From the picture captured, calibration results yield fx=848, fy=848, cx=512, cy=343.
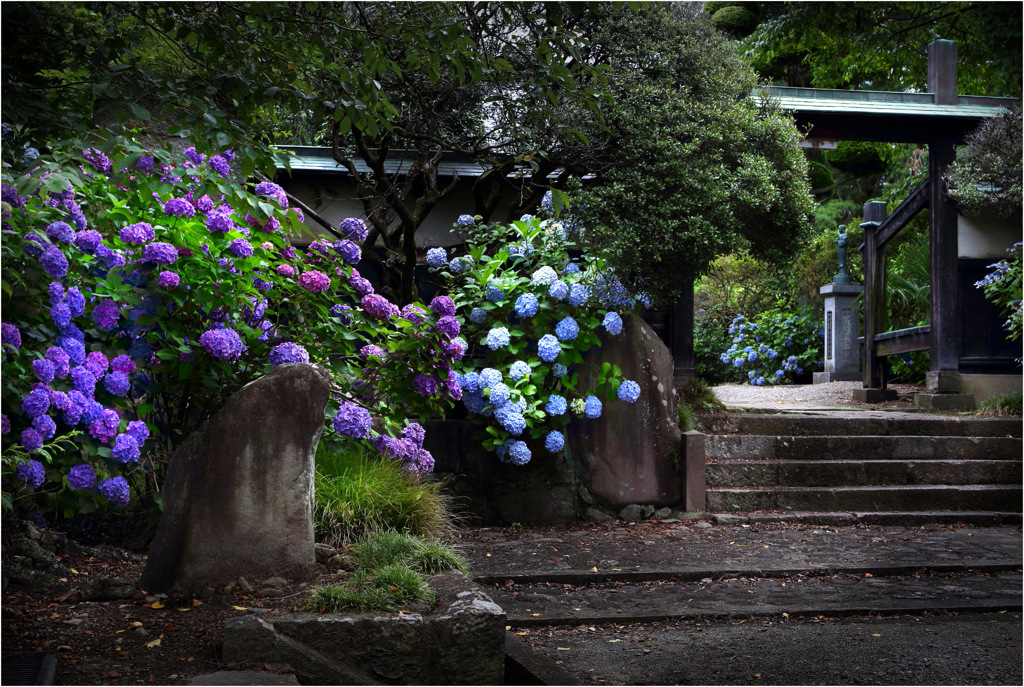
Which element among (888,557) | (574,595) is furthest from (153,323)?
(888,557)

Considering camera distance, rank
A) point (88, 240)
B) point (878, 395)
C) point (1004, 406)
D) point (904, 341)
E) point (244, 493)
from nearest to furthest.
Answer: point (244, 493), point (88, 240), point (1004, 406), point (904, 341), point (878, 395)

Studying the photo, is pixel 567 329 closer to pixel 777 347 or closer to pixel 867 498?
pixel 867 498

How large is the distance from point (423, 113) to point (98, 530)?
12.7 ft

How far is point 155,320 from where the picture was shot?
412cm

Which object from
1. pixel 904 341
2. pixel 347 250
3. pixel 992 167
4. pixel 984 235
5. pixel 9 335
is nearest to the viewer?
pixel 9 335

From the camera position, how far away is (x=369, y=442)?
A: 5148 millimetres

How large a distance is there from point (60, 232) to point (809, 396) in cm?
1071

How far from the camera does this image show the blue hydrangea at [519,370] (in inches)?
253

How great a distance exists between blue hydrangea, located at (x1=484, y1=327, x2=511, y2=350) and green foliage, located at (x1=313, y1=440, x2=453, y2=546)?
1.56m

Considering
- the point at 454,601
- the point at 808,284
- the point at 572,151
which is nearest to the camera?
the point at 454,601

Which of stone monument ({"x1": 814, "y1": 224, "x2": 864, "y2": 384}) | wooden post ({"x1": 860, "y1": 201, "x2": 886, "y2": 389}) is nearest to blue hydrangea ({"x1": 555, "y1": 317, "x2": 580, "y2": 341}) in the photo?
wooden post ({"x1": 860, "y1": 201, "x2": 886, "y2": 389})

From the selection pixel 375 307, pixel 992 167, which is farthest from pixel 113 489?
pixel 992 167

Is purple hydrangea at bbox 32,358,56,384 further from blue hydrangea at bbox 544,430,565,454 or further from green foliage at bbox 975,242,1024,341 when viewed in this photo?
green foliage at bbox 975,242,1024,341

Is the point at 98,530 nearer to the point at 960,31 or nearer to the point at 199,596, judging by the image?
the point at 199,596
